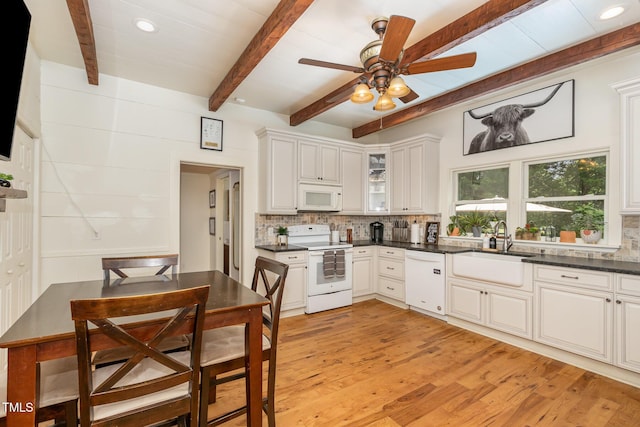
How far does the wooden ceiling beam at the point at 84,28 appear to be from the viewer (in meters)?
1.91

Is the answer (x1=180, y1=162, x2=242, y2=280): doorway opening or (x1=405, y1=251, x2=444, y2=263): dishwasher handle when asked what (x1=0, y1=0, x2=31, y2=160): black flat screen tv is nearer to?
(x1=180, y1=162, x2=242, y2=280): doorway opening

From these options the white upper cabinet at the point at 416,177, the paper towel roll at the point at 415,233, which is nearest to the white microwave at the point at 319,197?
the white upper cabinet at the point at 416,177

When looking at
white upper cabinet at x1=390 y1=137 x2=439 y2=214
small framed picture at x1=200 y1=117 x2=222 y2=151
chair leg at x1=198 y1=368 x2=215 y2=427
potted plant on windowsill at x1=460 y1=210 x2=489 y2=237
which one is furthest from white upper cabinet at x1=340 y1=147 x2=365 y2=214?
chair leg at x1=198 y1=368 x2=215 y2=427

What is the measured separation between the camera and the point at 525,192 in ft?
11.7

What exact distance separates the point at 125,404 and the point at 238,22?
2.56m

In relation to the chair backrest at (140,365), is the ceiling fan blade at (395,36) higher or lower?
higher

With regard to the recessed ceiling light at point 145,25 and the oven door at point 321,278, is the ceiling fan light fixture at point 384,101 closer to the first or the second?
the recessed ceiling light at point 145,25

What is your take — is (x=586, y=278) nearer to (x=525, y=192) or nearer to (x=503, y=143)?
(x=525, y=192)

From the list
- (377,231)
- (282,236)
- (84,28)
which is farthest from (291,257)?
(84,28)

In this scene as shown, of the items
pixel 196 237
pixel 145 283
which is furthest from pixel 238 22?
pixel 196 237

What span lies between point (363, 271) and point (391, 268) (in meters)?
0.43

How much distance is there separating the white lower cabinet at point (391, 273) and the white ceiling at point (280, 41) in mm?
2302

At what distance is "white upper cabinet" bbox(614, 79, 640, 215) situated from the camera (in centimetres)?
245

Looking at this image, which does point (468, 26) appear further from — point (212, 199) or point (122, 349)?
point (212, 199)
